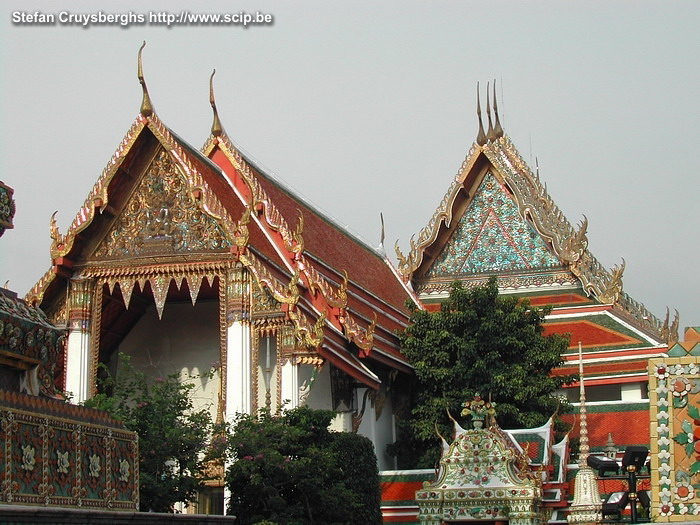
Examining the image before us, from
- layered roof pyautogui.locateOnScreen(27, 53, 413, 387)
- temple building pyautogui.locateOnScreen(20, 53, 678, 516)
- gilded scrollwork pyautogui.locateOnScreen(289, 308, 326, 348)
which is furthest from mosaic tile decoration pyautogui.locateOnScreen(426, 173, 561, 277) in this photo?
gilded scrollwork pyautogui.locateOnScreen(289, 308, 326, 348)

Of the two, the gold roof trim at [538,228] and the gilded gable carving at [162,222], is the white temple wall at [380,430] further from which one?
the gold roof trim at [538,228]

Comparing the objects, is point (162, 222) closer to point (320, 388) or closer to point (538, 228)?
point (320, 388)

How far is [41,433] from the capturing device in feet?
20.2

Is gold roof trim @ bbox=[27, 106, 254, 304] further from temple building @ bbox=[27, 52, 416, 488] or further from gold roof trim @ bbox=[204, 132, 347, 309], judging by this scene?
gold roof trim @ bbox=[204, 132, 347, 309]

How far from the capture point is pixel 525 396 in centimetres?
1639

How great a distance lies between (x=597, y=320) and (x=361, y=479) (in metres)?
6.96

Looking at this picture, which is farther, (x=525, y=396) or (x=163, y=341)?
(x=163, y=341)

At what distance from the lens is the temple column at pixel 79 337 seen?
52.9ft

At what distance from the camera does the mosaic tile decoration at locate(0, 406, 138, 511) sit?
589 centimetres

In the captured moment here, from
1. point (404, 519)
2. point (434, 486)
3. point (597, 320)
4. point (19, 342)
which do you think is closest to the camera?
point (19, 342)

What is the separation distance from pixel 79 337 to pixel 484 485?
566 centimetres

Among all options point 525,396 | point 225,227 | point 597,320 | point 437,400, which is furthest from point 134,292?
point 597,320

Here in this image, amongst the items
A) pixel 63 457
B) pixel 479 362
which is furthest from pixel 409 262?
pixel 63 457

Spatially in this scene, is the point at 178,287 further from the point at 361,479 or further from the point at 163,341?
the point at 361,479
